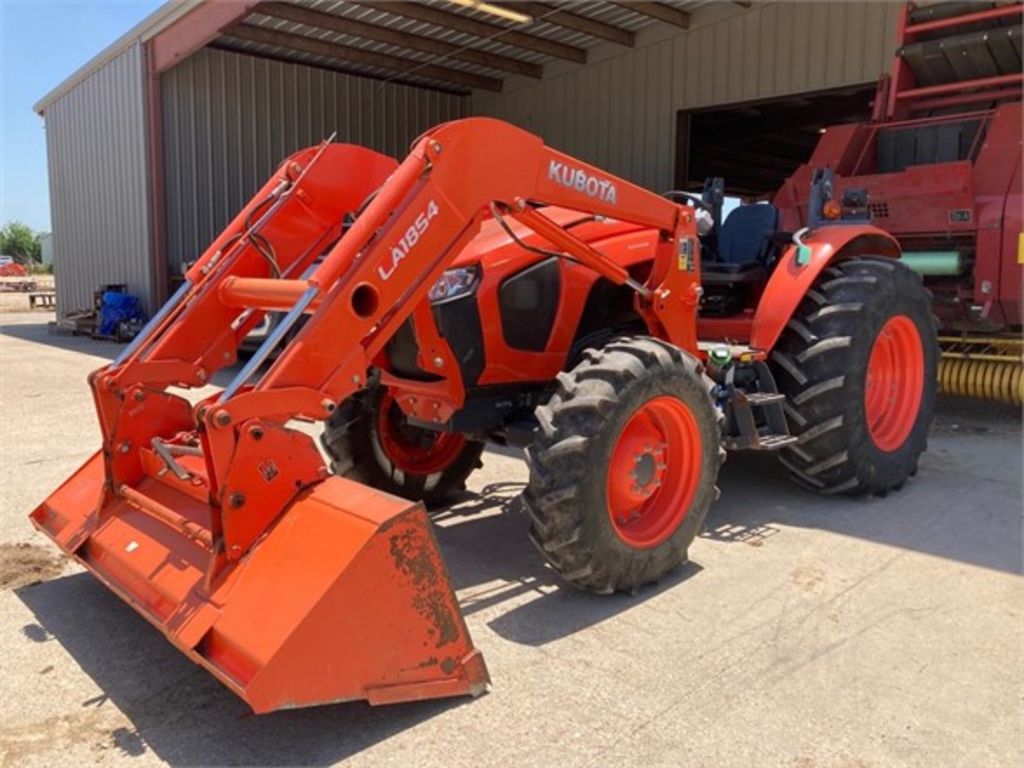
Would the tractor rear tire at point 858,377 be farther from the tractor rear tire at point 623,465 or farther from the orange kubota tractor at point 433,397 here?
the tractor rear tire at point 623,465

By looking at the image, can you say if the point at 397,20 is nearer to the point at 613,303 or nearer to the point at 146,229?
the point at 146,229

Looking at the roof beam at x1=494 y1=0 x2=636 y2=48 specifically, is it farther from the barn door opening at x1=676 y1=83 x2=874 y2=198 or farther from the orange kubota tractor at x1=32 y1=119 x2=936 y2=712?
the orange kubota tractor at x1=32 y1=119 x2=936 y2=712

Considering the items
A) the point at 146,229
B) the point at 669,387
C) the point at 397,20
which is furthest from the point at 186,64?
the point at 669,387

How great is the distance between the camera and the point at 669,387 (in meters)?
3.64

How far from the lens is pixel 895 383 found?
539cm

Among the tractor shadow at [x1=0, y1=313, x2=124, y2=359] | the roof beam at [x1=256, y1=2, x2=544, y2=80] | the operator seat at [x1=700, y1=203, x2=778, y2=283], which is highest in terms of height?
the roof beam at [x1=256, y1=2, x2=544, y2=80]

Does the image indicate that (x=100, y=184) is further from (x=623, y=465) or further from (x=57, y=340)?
(x=623, y=465)

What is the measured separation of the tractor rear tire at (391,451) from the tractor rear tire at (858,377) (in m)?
1.81

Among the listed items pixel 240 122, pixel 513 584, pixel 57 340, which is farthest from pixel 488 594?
pixel 57 340

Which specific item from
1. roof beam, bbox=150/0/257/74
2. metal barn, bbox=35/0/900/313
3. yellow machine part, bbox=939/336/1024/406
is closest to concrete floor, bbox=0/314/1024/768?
yellow machine part, bbox=939/336/1024/406

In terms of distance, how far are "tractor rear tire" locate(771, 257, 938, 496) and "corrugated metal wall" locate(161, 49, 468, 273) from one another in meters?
12.3

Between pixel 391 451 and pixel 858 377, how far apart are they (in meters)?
2.54

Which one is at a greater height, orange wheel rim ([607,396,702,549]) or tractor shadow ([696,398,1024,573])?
orange wheel rim ([607,396,702,549])

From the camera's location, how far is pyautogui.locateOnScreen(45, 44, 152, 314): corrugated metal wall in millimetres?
14406
